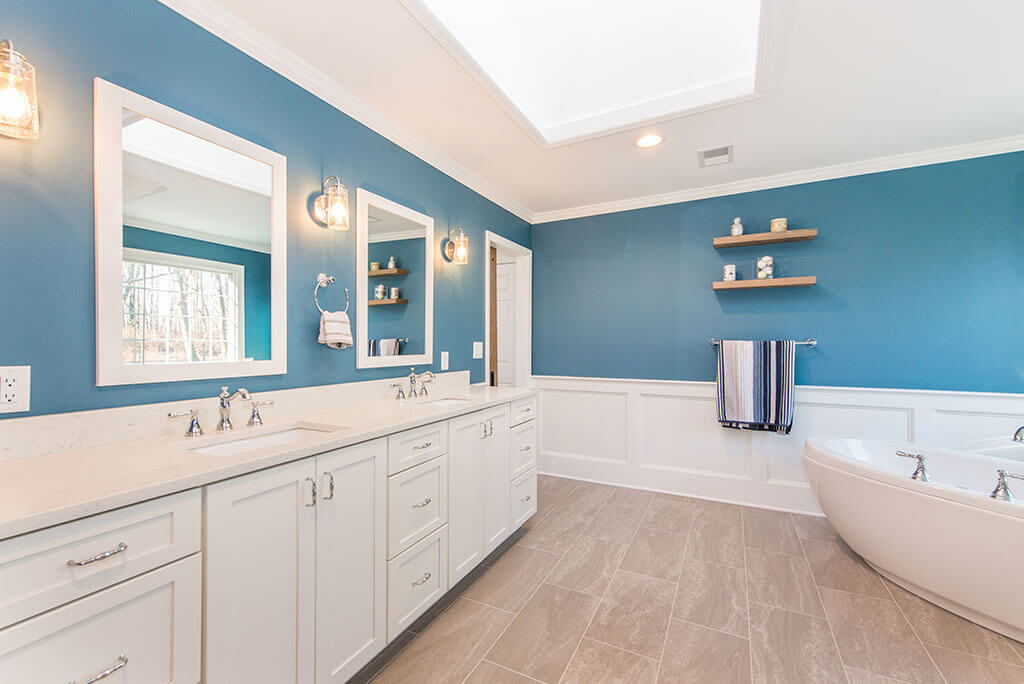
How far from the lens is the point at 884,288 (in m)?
2.85

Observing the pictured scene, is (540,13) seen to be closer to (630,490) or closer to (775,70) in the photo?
(775,70)

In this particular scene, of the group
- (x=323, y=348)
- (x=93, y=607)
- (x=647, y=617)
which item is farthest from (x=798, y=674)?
(x=323, y=348)

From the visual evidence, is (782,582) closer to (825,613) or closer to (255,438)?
(825,613)

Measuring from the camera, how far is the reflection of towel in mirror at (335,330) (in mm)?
1860

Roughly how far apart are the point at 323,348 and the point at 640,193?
276 cm

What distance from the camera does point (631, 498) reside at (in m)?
3.35

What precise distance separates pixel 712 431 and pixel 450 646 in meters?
2.50

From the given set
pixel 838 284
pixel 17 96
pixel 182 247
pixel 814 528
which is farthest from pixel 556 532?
pixel 17 96

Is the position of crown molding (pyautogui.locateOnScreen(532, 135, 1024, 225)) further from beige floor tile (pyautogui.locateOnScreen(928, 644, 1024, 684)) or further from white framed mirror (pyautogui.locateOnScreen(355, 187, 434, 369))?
beige floor tile (pyautogui.locateOnScreen(928, 644, 1024, 684))

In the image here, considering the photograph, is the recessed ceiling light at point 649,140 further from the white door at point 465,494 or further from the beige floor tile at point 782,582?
the beige floor tile at point 782,582

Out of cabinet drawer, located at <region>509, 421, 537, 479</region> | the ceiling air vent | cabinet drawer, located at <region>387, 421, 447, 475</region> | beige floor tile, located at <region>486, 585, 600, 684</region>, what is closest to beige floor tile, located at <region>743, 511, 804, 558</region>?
beige floor tile, located at <region>486, 585, 600, 684</region>

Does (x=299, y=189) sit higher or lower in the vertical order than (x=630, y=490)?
higher

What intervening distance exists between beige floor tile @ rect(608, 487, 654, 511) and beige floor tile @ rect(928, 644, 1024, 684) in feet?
5.39

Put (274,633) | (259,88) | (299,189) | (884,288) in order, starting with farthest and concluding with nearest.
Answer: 1. (884,288)
2. (299,189)
3. (259,88)
4. (274,633)
